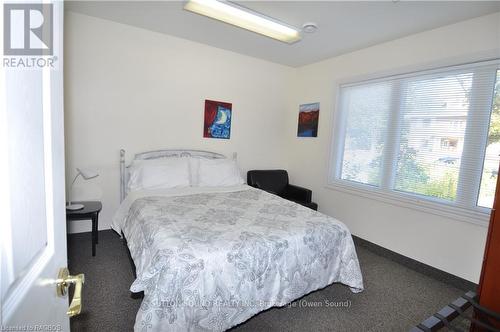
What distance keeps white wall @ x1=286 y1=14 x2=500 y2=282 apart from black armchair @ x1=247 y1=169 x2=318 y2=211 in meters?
0.26

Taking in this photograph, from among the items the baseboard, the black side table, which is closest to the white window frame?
the baseboard

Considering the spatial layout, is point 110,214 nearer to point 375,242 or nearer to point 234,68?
point 234,68

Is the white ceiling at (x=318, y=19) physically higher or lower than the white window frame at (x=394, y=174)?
higher

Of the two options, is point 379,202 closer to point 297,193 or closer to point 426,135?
point 426,135

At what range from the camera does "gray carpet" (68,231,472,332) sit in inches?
72.6

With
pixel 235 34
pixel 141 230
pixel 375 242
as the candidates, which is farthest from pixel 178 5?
pixel 375 242

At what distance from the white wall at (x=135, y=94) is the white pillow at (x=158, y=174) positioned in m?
0.31

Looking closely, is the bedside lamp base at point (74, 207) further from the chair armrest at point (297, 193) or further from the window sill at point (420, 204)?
the window sill at point (420, 204)

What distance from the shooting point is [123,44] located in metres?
2.99

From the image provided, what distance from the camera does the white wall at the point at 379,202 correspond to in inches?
94.3

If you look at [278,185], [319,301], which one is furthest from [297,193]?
[319,301]

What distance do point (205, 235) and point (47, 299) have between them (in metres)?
1.19

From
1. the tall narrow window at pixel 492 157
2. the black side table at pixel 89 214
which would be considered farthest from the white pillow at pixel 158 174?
the tall narrow window at pixel 492 157

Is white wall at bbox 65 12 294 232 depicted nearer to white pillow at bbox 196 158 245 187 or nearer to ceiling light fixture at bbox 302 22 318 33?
white pillow at bbox 196 158 245 187
